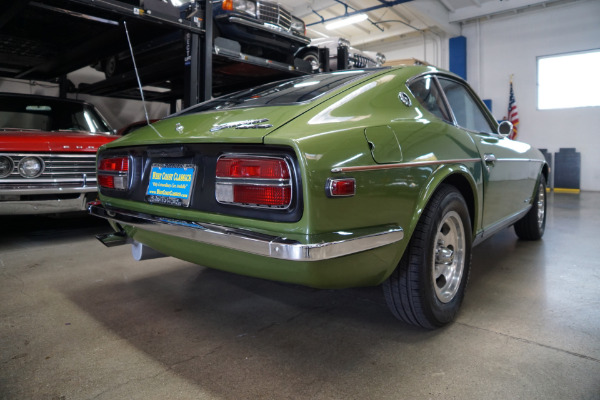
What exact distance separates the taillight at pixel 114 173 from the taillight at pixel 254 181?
68cm

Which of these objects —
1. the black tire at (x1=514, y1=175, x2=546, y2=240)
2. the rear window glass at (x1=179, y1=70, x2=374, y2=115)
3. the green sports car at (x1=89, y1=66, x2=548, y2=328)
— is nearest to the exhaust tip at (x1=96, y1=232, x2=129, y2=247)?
the green sports car at (x1=89, y1=66, x2=548, y2=328)

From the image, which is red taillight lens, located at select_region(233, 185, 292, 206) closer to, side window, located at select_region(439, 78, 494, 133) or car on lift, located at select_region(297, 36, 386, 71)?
side window, located at select_region(439, 78, 494, 133)

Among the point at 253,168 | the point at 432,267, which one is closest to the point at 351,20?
the point at 432,267

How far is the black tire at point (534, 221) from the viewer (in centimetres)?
348

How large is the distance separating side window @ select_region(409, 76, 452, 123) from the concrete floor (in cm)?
101

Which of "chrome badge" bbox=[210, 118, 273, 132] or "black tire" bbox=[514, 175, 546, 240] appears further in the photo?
"black tire" bbox=[514, 175, 546, 240]

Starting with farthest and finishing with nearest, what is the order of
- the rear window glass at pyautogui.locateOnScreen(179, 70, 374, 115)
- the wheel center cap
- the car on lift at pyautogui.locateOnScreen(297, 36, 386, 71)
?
the car on lift at pyautogui.locateOnScreen(297, 36, 386, 71), the wheel center cap, the rear window glass at pyautogui.locateOnScreen(179, 70, 374, 115)

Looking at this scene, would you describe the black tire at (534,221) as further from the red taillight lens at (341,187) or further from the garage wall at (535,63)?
the garage wall at (535,63)

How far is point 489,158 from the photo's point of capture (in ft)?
7.32

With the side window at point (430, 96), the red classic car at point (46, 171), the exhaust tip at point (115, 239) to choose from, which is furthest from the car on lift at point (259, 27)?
the exhaust tip at point (115, 239)

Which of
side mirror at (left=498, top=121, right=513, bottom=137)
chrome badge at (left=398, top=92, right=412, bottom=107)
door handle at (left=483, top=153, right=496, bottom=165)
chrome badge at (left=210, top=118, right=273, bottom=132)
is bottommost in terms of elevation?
door handle at (left=483, top=153, right=496, bottom=165)

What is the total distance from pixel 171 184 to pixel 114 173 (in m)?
0.48

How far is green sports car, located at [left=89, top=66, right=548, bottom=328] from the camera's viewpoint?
1254 millimetres

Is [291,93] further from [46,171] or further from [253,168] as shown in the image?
[46,171]
